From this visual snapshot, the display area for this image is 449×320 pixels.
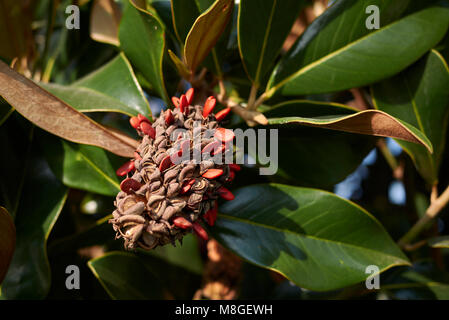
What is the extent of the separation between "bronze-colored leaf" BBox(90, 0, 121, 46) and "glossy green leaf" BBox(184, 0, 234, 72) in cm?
40

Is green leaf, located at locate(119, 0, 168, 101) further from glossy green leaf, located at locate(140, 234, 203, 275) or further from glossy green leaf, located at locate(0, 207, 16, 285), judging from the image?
glossy green leaf, located at locate(140, 234, 203, 275)

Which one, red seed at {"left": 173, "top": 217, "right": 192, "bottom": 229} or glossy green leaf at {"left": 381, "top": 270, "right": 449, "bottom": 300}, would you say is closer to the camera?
red seed at {"left": 173, "top": 217, "right": 192, "bottom": 229}

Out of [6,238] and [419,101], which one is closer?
[6,238]

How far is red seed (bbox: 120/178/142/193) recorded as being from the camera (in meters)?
0.71

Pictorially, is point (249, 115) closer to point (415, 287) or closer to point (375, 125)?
point (375, 125)

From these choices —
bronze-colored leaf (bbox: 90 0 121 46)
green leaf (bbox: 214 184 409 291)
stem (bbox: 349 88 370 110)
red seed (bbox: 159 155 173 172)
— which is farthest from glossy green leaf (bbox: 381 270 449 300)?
bronze-colored leaf (bbox: 90 0 121 46)

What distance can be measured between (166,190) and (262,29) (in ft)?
1.53

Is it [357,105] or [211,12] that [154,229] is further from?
[357,105]

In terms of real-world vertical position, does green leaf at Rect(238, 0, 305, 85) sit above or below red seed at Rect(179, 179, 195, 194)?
above

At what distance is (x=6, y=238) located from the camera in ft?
2.80

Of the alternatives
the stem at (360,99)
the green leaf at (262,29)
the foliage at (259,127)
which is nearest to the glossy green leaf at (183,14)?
the foliage at (259,127)

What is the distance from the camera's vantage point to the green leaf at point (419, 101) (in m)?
1.04

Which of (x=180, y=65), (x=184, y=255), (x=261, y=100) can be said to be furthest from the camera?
(x=184, y=255)

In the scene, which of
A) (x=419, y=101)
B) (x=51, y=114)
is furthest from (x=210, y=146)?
(x=419, y=101)
